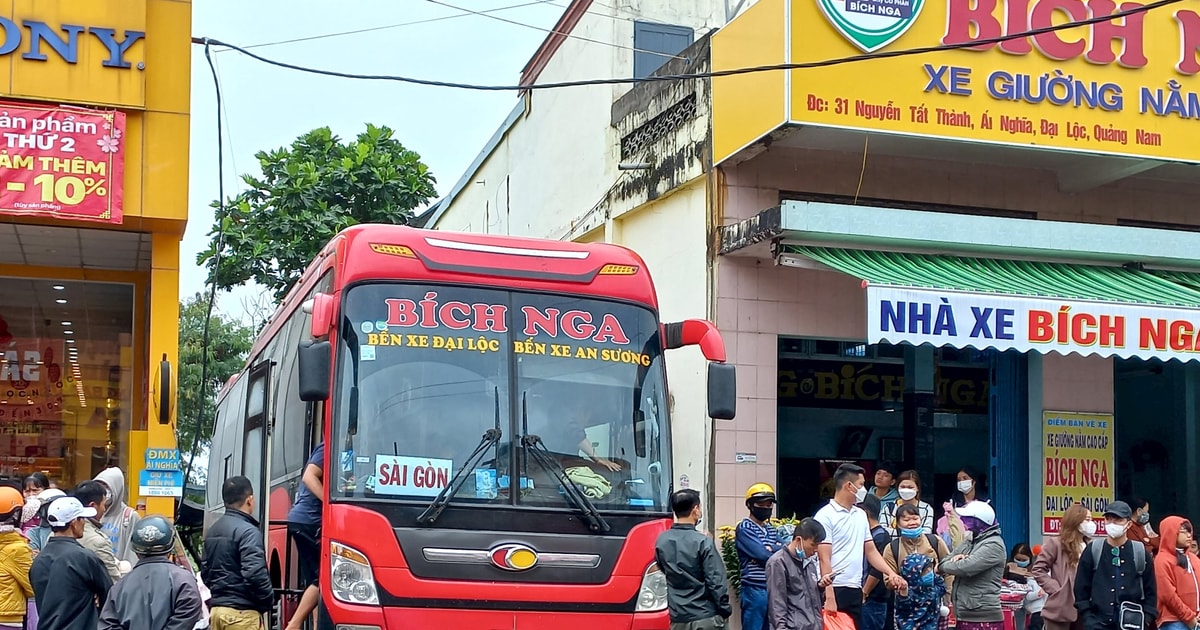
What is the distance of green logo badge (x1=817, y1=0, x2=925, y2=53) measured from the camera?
12.8 meters

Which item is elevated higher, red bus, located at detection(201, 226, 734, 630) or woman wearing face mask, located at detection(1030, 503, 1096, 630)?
red bus, located at detection(201, 226, 734, 630)

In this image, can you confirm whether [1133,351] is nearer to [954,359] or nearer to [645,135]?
[954,359]

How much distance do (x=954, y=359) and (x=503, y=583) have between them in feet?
31.5

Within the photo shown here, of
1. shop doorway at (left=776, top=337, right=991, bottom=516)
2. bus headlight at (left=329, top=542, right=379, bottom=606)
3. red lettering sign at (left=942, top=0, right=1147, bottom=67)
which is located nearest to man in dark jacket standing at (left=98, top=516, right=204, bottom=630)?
bus headlight at (left=329, top=542, right=379, bottom=606)

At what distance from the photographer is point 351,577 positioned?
7738 millimetres

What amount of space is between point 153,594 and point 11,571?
89.0 inches

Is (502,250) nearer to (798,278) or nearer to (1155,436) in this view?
(798,278)

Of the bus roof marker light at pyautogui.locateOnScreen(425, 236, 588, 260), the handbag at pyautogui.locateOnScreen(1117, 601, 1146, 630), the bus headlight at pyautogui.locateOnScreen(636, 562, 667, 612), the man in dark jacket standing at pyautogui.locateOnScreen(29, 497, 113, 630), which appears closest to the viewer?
the man in dark jacket standing at pyautogui.locateOnScreen(29, 497, 113, 630)

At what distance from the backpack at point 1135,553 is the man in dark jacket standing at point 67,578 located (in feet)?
24.6

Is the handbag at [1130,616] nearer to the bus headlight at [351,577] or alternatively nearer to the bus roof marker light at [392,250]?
the bus headlight at [351,577]

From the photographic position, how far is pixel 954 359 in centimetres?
1608

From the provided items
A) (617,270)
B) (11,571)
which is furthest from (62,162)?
(617,270)

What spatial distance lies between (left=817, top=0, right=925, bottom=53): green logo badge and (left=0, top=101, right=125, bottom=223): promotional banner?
24.6ft

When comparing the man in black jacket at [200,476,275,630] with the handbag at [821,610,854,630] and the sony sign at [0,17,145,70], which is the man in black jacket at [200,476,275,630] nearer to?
the handbag at [821,610,854,630]
